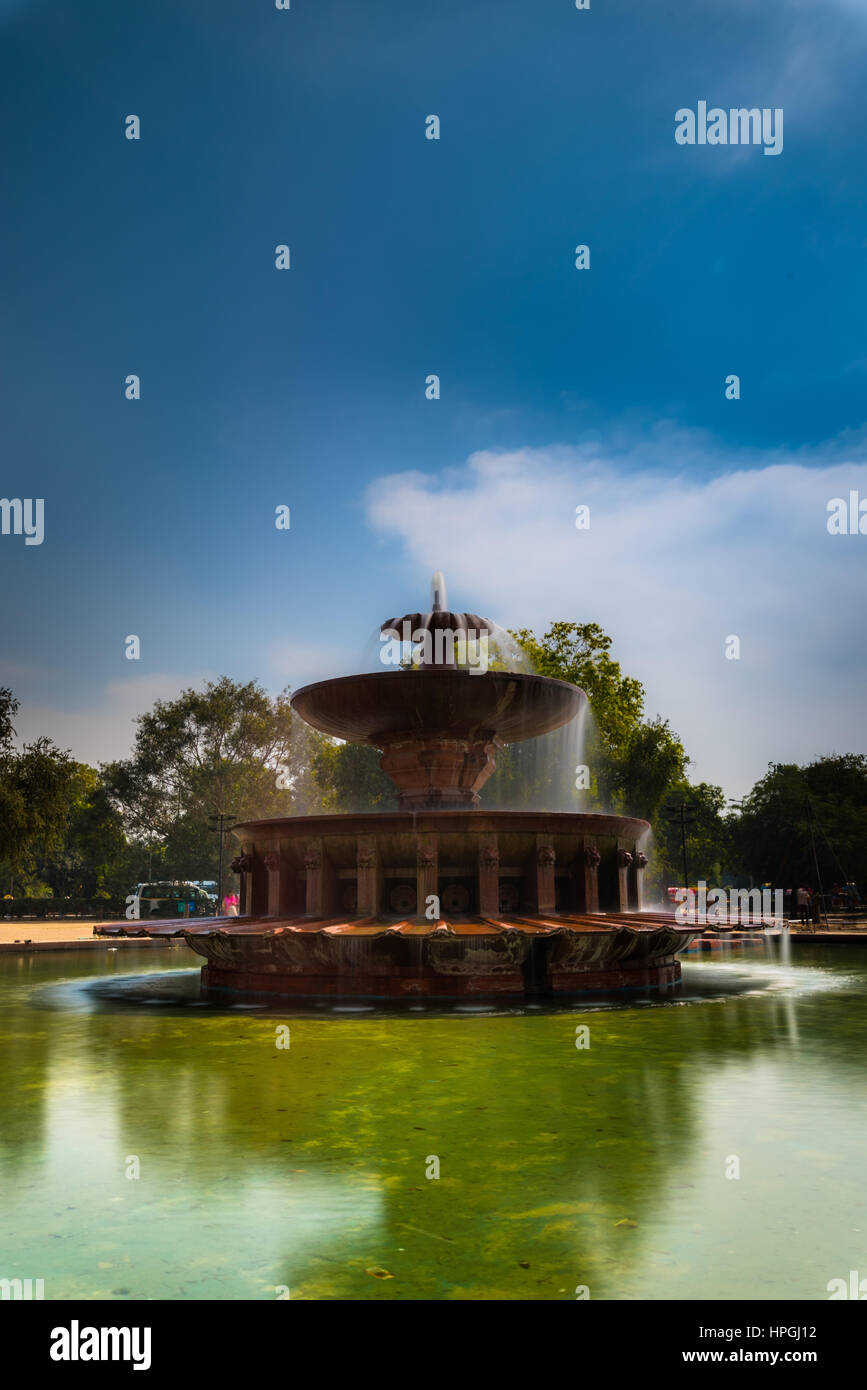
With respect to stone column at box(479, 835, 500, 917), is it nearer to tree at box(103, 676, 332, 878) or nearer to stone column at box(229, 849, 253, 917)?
stone column at box(229, 849, 253, 917)

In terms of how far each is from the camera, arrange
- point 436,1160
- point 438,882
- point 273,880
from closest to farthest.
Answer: point 436,1160 → point 438,882 → point 273,880

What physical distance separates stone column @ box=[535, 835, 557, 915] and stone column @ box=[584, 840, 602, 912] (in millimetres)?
719

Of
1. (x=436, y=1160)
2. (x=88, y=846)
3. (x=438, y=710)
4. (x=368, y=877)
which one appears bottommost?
(x=436, y=1160)

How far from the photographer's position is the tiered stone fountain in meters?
11.1

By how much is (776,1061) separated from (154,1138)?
4.61 metres

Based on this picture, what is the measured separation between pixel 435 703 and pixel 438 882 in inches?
113

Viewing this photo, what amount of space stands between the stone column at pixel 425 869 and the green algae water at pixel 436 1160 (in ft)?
9.11

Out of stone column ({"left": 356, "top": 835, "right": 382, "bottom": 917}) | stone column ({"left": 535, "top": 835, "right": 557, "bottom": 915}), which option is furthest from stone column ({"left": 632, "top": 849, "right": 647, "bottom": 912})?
stone column ({"left": 356, "top": 835, "right": 382, "bottom": 917})

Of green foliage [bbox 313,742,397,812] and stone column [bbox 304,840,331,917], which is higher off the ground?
green foliage [bbox 313,742,397,812]

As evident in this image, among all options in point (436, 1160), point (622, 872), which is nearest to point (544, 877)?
point (622, 872)

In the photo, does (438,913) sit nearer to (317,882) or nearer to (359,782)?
(317,882)

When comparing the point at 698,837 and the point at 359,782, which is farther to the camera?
the point at 698,837

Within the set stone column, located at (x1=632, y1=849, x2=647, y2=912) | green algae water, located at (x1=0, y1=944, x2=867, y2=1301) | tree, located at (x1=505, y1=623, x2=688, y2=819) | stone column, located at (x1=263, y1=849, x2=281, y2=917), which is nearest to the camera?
green algae water, located at (x1=0, y1=944, x2=867, y2=1301)

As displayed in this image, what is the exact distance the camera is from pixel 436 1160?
187 inches
